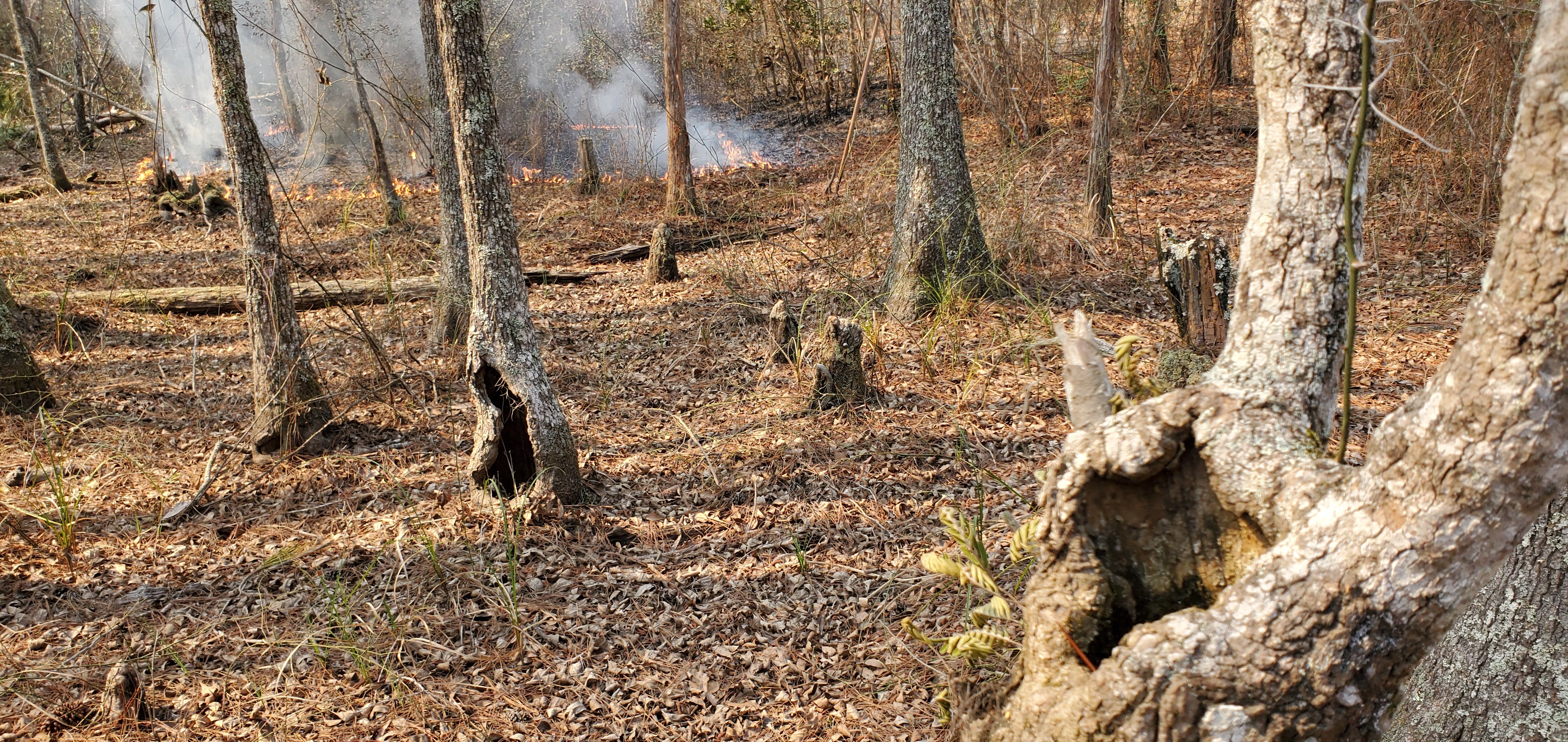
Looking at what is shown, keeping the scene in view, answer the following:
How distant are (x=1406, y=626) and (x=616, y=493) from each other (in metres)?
3.78

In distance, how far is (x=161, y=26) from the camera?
17781 mm

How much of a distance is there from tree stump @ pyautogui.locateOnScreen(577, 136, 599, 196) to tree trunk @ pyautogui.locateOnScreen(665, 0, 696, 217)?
4.80ft

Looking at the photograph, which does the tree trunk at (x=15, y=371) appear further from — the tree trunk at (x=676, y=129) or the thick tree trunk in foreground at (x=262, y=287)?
the tree trunk at (x=676, y=129)

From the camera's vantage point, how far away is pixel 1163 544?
224 centimetres

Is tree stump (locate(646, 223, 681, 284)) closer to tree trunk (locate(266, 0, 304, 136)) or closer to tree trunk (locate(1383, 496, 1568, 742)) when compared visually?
tree trunk (locate(1383, 496, 1568, 742))

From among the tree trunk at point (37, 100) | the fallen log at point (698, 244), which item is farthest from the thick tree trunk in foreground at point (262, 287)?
the tree trunk at point (37, 100)

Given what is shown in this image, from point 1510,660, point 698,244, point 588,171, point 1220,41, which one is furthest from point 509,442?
point 1220,41

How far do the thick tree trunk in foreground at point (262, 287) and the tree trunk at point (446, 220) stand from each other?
1428 millimetres

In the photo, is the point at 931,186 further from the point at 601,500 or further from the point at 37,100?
the point at 37,100

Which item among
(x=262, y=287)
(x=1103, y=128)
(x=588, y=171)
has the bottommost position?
(x=262, y=287)

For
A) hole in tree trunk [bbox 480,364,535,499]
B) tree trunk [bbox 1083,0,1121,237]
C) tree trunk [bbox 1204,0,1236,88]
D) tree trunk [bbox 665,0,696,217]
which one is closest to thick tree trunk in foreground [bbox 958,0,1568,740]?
hole in tree trunk [bbox 480,364,535,499]

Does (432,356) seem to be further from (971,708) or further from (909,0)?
(971,708)

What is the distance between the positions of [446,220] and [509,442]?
9.30 feet

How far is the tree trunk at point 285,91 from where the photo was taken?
16656mm
